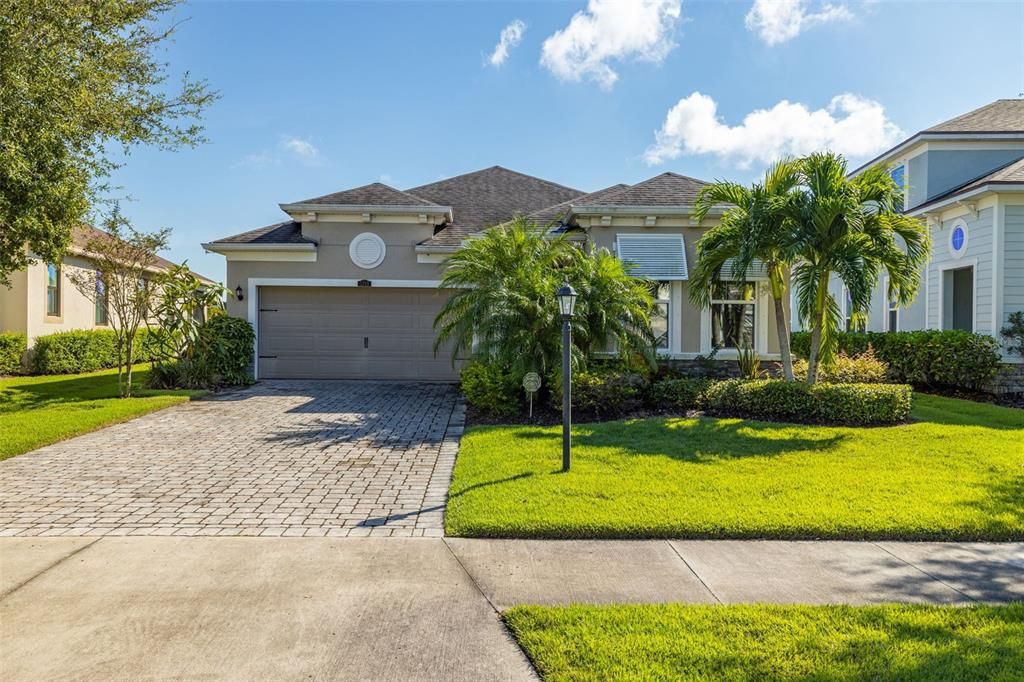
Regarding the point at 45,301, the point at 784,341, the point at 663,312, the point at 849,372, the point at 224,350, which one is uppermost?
the point at 45,301

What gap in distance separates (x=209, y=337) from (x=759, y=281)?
39.4ft

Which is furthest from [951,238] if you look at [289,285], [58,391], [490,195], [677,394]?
[58,391]

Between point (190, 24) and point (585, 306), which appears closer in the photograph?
point (585, 306)

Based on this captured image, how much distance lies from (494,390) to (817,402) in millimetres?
5039

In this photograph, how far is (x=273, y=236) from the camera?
14.0m

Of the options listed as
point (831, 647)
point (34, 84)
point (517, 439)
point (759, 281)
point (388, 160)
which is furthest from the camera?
point (388, 160)

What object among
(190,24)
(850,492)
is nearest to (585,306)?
(850,492)

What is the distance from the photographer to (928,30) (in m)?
9.50

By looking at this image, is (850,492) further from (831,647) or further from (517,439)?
(517,439)

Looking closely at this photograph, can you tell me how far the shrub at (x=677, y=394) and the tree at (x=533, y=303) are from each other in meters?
0.72

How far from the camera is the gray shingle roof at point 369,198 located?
13828mm

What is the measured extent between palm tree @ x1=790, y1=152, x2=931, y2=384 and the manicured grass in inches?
248

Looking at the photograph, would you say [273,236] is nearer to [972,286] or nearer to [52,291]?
[52,291]

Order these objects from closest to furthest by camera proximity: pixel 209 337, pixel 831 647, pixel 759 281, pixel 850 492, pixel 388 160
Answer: pixel 831 647 < pixel 850 492 < pixel 759 281 < pixel 209 337 < pixel 388 160
